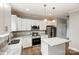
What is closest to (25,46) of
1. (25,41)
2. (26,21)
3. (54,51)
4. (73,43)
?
(25,41)

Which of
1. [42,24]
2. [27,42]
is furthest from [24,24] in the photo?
[42,24]

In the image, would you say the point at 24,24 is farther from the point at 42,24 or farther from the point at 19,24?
the point at 42,24

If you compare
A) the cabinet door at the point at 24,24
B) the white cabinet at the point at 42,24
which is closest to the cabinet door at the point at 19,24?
the cabinet door at the point at 24,24

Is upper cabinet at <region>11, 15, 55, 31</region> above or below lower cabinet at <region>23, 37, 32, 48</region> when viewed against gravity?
above

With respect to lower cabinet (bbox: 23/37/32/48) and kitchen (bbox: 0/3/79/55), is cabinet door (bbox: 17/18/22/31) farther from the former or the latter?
lower cabinet (bbox: 23/37/32/48)

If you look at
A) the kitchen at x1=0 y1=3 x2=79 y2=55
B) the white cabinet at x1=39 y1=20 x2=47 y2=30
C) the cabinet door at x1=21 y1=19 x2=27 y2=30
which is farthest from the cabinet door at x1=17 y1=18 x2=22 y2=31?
the white cabinet at x1=39 y1=20 x2=47 y2=30

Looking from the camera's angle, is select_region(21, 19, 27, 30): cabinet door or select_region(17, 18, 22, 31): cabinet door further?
select_region(21, 19, 27, 30): cabinet door

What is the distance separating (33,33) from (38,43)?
2.45ft

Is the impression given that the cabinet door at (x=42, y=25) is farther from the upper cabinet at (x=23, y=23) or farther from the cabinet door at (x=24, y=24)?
the cabinet door at (x=24, y=24)

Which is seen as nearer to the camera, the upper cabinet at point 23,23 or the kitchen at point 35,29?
the kitchen at point 35,29

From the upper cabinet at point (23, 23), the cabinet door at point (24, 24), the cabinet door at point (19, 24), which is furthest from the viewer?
the cabinet door at point (24, 24)

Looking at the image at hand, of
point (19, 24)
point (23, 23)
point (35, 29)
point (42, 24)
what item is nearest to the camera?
point (19, 24)

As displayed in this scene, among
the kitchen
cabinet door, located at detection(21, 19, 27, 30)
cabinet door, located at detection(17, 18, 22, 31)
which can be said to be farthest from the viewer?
cabinet door, located at detection(21, 19, 27, 30)
